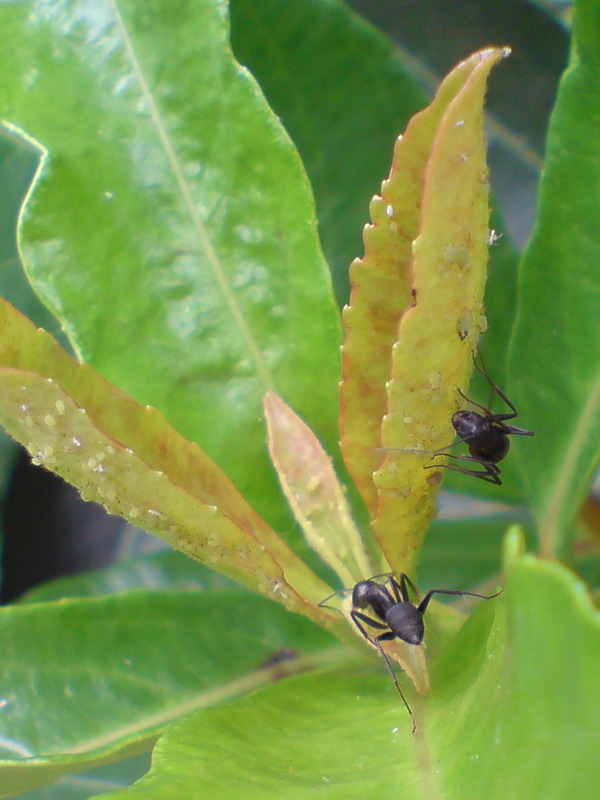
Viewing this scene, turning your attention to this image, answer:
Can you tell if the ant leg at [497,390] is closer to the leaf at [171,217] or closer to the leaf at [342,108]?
the leaf at [342,108]

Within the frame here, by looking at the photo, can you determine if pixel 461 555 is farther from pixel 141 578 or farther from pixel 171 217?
pixel 171 217

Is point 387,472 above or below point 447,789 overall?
above

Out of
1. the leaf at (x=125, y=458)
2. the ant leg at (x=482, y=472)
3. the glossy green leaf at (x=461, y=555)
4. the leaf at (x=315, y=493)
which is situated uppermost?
the leaf at (x=125, y=458)

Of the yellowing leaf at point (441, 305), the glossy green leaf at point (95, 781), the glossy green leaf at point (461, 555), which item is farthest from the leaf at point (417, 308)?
the glossy green leaf at point (95, 781)

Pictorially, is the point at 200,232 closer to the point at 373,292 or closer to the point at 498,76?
the point at 373,292

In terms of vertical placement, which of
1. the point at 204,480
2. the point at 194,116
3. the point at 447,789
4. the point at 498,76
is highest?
the point at 194,116

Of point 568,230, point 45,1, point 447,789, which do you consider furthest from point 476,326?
point 45,1

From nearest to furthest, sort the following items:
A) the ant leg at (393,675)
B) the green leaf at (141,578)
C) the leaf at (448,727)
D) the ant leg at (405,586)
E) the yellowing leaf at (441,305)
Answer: the leaf at (448,727) → the yellowing leaf at (441,305) → the ant leg at (393,675) → the ant leg at (405,586) → the green leaf at (141,578)
